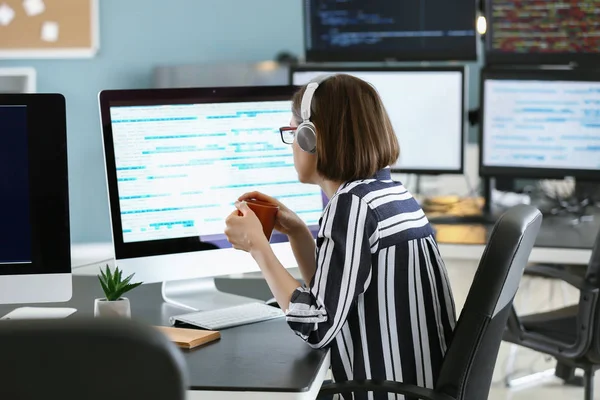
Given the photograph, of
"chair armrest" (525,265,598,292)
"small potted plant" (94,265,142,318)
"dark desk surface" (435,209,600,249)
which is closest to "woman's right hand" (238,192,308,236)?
"small potted plant" (94,265,142,318)

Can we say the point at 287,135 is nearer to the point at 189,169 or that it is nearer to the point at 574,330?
the point at 189,169

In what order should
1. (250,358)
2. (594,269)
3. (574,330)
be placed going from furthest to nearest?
(574,330) < (594,269) < (250,358)

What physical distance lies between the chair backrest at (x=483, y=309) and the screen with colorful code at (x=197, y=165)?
1.88ft

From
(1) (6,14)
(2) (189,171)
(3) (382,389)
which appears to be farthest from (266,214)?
(1) (6,14)

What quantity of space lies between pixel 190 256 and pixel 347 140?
0.48m

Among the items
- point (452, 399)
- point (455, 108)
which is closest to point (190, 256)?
point (452, 399)

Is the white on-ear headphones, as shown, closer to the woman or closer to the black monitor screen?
the woman

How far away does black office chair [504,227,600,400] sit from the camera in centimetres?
247

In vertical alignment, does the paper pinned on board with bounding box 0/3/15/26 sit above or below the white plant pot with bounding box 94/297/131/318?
above

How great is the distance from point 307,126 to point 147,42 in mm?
3545

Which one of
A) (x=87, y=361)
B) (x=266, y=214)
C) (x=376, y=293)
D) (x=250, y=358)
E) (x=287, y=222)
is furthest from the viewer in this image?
(x=287, y=222)

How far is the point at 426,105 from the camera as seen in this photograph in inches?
126

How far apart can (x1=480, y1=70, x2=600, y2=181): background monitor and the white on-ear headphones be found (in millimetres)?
1653

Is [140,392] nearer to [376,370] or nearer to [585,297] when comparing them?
[376,370]
